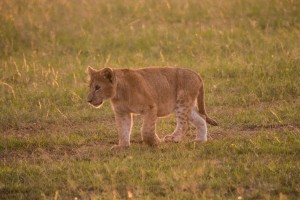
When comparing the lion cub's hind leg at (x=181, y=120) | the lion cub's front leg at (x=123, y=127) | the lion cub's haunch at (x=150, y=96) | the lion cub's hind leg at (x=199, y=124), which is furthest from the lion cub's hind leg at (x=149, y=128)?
the lion cub's hind leg at (x=199, y=124)

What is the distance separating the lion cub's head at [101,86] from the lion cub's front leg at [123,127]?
0.34 metres

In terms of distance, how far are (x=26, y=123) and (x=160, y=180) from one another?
3536 millimetres

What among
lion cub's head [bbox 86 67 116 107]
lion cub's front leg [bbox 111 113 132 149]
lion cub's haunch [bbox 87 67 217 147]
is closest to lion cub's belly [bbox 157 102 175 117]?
lion cub's haunch [bbox 87 67 217 147]

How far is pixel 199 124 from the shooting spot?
8898 mm

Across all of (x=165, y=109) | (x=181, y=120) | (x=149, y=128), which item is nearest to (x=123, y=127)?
(x=149, y=128)

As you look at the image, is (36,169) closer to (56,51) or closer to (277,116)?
(277,116)

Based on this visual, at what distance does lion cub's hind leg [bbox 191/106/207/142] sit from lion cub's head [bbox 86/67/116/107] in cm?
119

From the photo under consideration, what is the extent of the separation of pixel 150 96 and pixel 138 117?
1.94m

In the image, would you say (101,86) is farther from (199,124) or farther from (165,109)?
(199,124)

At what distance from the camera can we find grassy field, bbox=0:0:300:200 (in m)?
7.06

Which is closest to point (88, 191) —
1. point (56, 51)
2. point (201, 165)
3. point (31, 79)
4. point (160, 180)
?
point (160, 180)

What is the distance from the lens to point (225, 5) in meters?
15.2

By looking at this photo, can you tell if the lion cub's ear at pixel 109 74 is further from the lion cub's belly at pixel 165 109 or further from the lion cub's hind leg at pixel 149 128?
the lion cub's belly at pixel 165 109

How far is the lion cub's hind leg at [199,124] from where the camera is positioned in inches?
348
